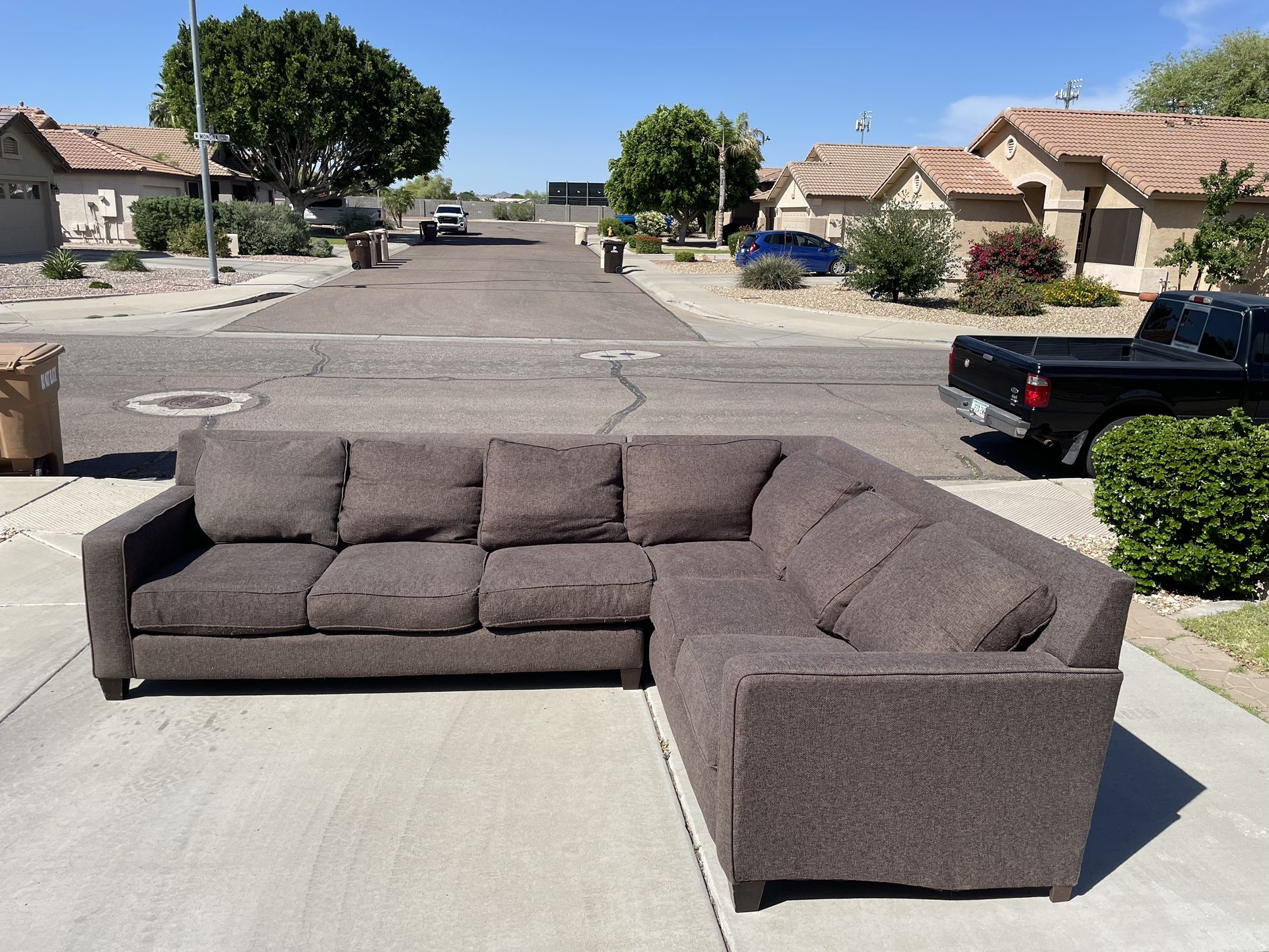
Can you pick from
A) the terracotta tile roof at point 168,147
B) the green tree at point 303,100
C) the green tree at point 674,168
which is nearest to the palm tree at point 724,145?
the green tree at point 674,168

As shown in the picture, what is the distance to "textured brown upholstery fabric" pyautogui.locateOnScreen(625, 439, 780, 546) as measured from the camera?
5672 millimetres

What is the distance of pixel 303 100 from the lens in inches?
1810

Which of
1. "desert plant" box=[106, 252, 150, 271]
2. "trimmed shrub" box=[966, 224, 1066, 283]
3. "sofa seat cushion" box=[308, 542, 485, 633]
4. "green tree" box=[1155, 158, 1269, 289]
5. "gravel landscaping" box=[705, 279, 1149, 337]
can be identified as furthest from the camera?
"desert plant" box=[106, 252, 150, 271]

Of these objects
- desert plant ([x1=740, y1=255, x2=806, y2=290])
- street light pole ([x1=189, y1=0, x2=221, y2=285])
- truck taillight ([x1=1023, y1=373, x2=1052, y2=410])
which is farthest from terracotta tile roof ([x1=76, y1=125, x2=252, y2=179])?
truck taillight ([x1=1023, y1=373, x2=1052, y2=410])

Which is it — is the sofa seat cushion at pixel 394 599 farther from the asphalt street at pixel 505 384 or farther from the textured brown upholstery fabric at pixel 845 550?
the asphalt street at pixel 505 384

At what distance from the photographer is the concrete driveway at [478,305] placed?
2020cm

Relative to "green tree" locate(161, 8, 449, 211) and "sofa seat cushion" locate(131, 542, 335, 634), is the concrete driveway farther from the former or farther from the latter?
"sofa seat cushion" locate(131, 542, 335, 634)

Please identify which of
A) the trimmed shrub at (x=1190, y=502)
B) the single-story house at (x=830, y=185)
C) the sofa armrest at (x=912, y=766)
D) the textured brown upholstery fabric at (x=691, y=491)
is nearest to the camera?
the sofa armrest at (x=912, y=766)

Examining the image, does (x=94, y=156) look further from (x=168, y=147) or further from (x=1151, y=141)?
(x=1151, y=141)

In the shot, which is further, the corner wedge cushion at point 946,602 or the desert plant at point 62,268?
the desert plant at point 62,268

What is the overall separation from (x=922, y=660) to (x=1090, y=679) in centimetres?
58

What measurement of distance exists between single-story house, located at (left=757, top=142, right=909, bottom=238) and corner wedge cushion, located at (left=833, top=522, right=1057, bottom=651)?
136ft

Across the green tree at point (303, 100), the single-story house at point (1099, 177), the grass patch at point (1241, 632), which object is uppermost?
the green tree at point (303, 100)

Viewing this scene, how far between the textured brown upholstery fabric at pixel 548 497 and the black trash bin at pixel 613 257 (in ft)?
108
